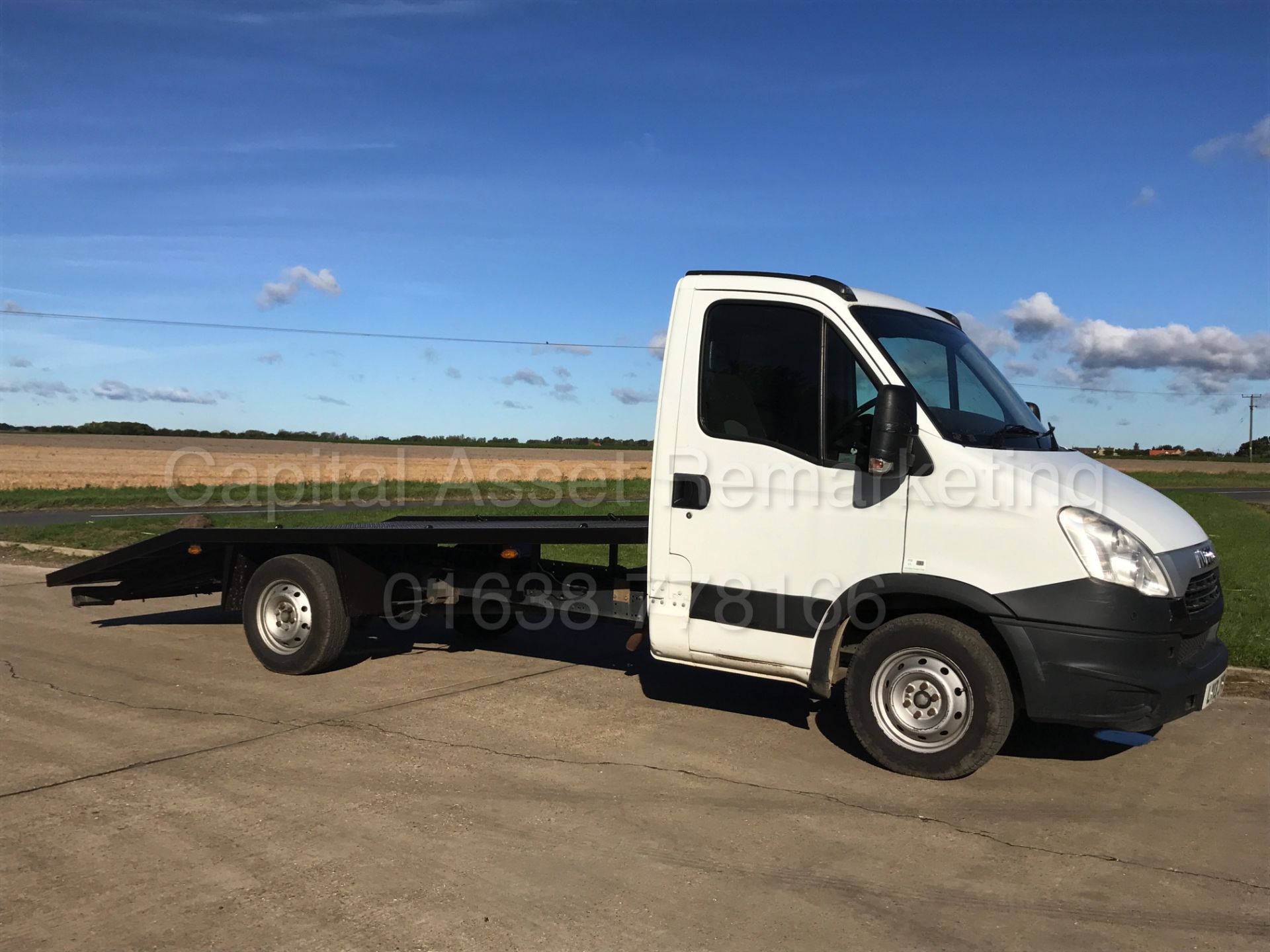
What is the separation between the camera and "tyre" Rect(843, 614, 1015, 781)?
17.5ft

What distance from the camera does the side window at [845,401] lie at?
566cm

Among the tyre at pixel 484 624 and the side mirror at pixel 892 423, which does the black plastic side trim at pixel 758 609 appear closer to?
the side mirror at pixel 892 423

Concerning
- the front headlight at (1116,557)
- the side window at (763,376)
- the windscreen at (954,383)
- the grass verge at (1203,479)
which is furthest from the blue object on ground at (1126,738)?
the grass verge at (1203,479)

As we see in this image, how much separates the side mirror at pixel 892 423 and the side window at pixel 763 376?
546mm

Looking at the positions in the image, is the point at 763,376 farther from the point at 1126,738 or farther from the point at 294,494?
the point at 294,494

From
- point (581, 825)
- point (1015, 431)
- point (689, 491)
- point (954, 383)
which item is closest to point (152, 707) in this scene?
point (581, 825)

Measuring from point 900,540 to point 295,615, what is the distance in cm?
476

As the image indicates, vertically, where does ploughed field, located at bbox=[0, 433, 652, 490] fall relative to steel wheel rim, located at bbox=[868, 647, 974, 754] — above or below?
above

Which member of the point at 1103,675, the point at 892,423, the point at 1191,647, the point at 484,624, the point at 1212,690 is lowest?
the point at 484,624

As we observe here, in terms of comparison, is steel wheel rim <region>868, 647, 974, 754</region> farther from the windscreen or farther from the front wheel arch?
the windscreen

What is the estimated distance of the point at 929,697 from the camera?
5.54 metres

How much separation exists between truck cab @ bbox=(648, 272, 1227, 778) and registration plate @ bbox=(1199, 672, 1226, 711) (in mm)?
20

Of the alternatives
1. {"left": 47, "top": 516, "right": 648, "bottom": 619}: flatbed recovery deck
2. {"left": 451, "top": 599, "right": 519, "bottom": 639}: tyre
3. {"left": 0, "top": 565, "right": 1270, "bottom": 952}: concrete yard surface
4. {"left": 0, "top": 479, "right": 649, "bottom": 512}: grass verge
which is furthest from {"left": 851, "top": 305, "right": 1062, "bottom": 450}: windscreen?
{"left": 0, "top": 479, "right": 649, "bottom": 512}: grass verge

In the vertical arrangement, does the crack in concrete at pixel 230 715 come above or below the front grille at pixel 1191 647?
below
